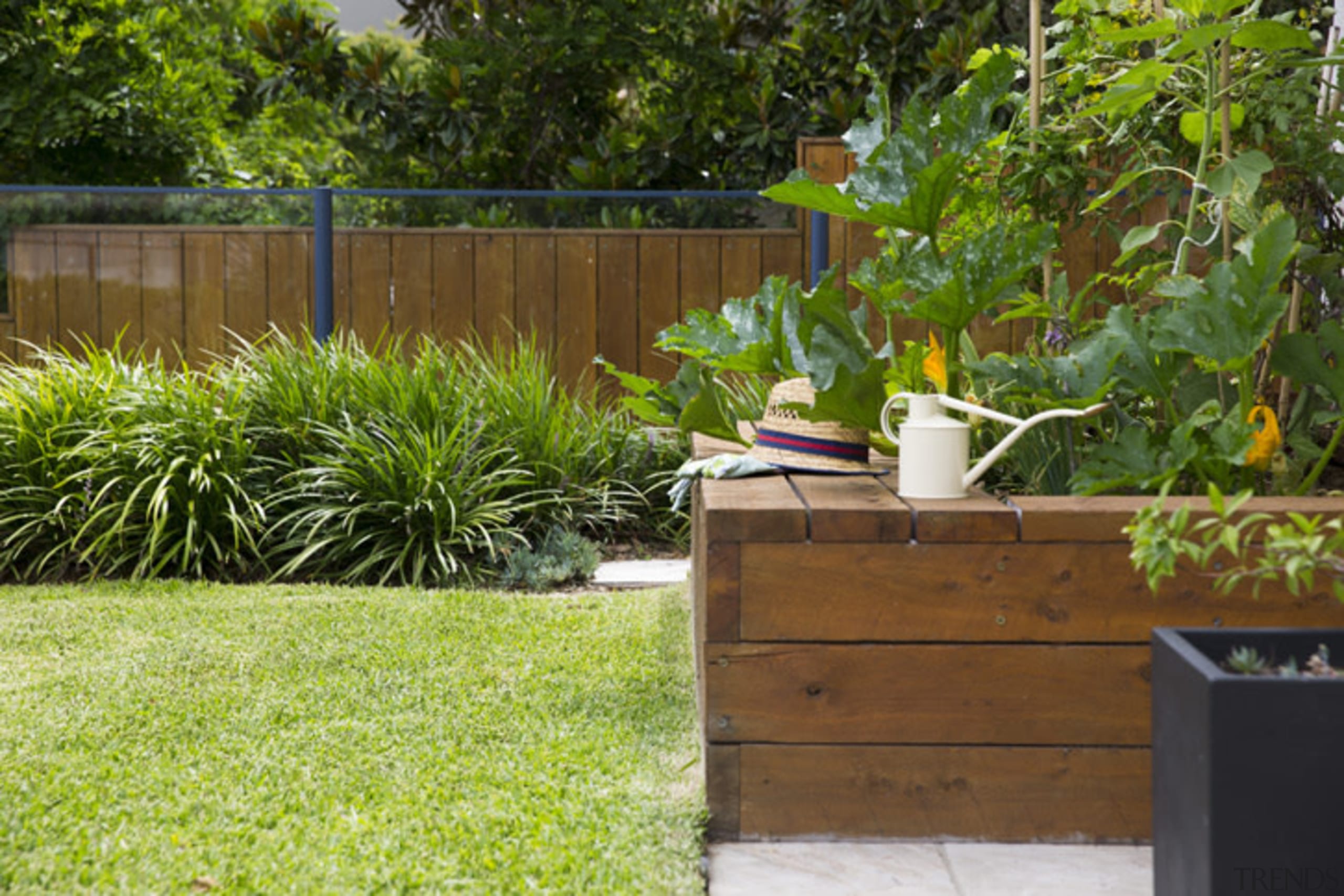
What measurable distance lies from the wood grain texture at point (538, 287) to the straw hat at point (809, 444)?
3700 millimetres

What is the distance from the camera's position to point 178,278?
616 centimetres

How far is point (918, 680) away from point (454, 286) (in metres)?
4.62

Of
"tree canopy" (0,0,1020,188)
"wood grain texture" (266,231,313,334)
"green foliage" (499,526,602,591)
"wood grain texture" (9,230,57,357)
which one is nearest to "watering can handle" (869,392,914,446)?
"green foliage" (499,526,602,591)

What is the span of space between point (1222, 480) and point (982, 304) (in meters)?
0.49

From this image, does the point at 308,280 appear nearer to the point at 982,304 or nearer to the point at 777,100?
the point at 777,100

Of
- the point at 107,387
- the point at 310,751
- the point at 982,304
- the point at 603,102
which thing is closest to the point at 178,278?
the point at 107,387

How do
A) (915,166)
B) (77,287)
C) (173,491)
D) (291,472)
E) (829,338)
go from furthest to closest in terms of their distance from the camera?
(77,287) → (291,472) → (173,491) → (829,338) → (915,166)

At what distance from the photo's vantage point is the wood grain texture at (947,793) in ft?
6.37

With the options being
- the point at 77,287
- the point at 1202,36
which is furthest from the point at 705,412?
the point at 77,287

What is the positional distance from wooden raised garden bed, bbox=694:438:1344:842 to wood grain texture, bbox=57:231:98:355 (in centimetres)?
513

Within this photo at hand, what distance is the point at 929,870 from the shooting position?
6.09ft

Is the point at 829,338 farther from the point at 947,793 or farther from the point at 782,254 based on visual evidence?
the point at 782,254

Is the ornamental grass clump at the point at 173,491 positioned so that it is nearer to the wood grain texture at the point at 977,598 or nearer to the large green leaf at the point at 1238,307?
the wood grain texture at the point at 977,598

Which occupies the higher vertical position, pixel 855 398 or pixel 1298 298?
pixel 1298 298
